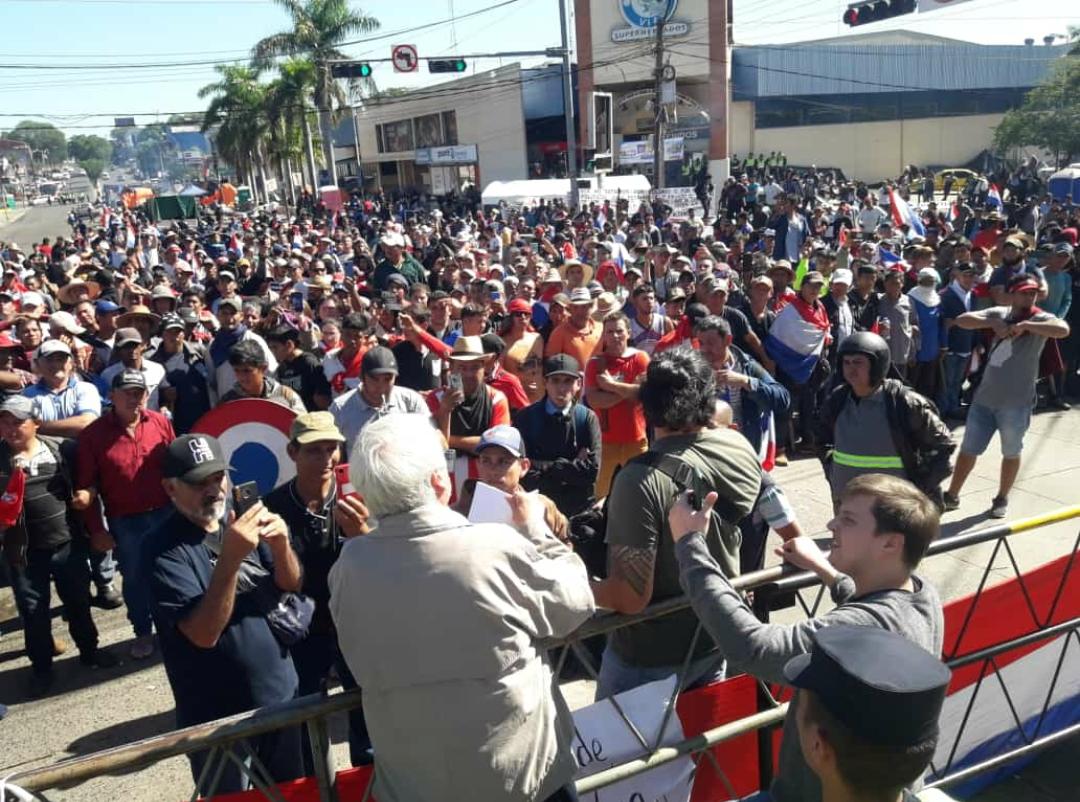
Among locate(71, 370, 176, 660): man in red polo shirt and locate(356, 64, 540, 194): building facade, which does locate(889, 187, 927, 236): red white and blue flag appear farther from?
locate(356, 64, 540, 194): building facade

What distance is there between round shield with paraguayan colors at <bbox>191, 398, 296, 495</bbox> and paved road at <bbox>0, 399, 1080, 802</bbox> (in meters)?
1.37

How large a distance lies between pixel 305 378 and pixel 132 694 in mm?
2697

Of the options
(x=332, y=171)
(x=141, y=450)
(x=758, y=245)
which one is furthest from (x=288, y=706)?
(x=332, y=171)

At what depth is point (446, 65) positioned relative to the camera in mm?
20484

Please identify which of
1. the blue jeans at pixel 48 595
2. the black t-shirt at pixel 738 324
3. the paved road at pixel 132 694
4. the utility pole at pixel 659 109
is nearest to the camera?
the paved road at pixel 132 694

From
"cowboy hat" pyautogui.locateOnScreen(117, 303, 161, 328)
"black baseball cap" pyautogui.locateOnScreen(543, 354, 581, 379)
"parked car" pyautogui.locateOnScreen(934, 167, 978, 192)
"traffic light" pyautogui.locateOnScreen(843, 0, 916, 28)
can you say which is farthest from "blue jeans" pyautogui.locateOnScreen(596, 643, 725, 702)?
"parked car" pyautogui.locateOnScreen(934, 167, 978, 192)

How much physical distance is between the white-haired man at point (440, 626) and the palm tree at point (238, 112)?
49.8 meters

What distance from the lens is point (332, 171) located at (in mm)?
44562

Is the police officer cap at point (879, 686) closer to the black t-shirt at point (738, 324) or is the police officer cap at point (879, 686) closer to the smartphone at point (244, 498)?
the smartphone at point (244, 498)

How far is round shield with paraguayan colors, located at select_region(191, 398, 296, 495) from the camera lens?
4.31 metres

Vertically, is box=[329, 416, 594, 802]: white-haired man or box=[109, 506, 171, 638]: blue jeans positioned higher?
box=[329, 416, 594, 802]: white-haired man

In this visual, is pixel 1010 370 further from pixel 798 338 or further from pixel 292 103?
pixel 292 103

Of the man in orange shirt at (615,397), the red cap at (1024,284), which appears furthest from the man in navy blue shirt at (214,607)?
the red cap at (1024,284)

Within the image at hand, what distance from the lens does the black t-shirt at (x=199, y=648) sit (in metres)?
2.69
